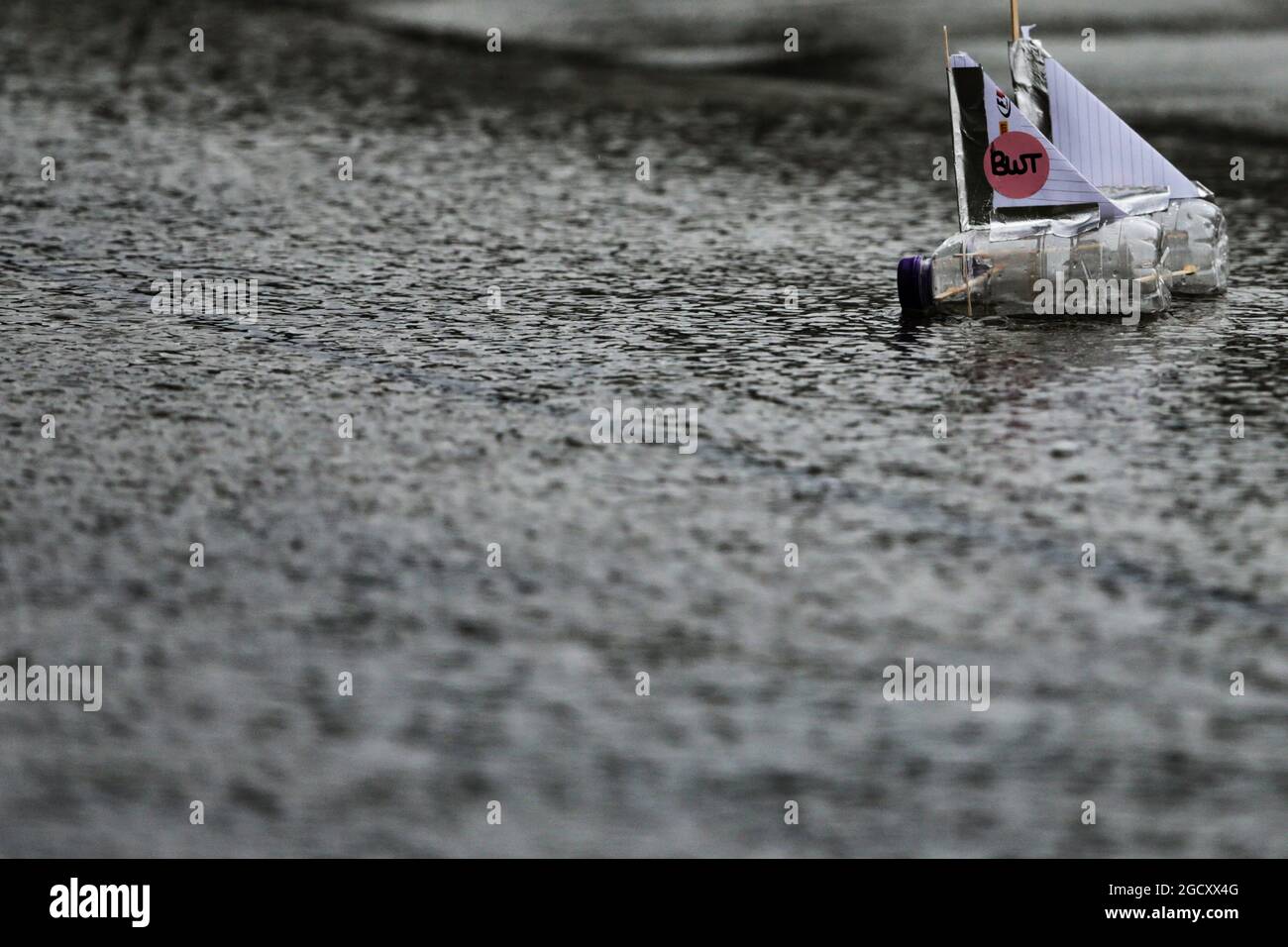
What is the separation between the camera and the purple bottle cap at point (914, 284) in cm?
387

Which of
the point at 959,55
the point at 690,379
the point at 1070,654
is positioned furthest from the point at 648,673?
Answer: the point at 959,55

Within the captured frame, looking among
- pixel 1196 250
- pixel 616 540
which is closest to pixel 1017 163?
pixel 1196 250

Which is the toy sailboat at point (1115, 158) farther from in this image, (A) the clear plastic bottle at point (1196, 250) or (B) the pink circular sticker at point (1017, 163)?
(B) the pink circular sticker at point (1017, 163)

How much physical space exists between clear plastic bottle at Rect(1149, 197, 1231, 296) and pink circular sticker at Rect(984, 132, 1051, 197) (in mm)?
355

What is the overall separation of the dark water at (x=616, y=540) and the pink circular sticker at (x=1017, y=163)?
0.32m

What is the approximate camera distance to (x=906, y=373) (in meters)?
3.50

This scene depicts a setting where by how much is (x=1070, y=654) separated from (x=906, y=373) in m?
1.22

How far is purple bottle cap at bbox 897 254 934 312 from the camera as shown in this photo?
12.7ft

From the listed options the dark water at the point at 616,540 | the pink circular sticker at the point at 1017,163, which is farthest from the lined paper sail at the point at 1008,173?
the dark water at the point at 616,540
